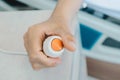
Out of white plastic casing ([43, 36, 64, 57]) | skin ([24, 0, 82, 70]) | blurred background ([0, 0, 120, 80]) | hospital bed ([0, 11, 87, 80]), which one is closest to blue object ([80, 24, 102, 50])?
blurred background ([0, 0, 120, 80])

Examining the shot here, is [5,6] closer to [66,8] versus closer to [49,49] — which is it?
[66,8]

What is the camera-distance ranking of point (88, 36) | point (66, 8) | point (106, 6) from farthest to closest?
point (88, 36), point (106, 6), point (66, 8)

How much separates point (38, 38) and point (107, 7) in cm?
40

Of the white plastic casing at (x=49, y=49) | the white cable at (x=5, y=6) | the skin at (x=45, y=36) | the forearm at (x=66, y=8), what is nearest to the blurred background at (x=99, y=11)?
the white cable at (x=5, y=6)

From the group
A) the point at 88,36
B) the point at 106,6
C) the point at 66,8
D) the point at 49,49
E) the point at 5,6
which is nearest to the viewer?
the point at 49,49

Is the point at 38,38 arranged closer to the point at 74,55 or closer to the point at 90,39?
the point at 74,55

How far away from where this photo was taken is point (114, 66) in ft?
4.06

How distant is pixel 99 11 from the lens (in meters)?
0.97

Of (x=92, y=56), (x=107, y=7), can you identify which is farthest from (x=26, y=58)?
(x=92, y=56)

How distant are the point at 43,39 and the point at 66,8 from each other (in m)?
0.16

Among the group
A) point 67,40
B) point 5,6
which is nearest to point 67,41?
point 67,40

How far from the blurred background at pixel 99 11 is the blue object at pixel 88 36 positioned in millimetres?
51

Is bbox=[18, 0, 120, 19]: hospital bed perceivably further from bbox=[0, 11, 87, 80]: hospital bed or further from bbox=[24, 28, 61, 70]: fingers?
bbox=[24, 28, 61, 70]: fingers

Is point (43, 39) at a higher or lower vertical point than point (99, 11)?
lower
